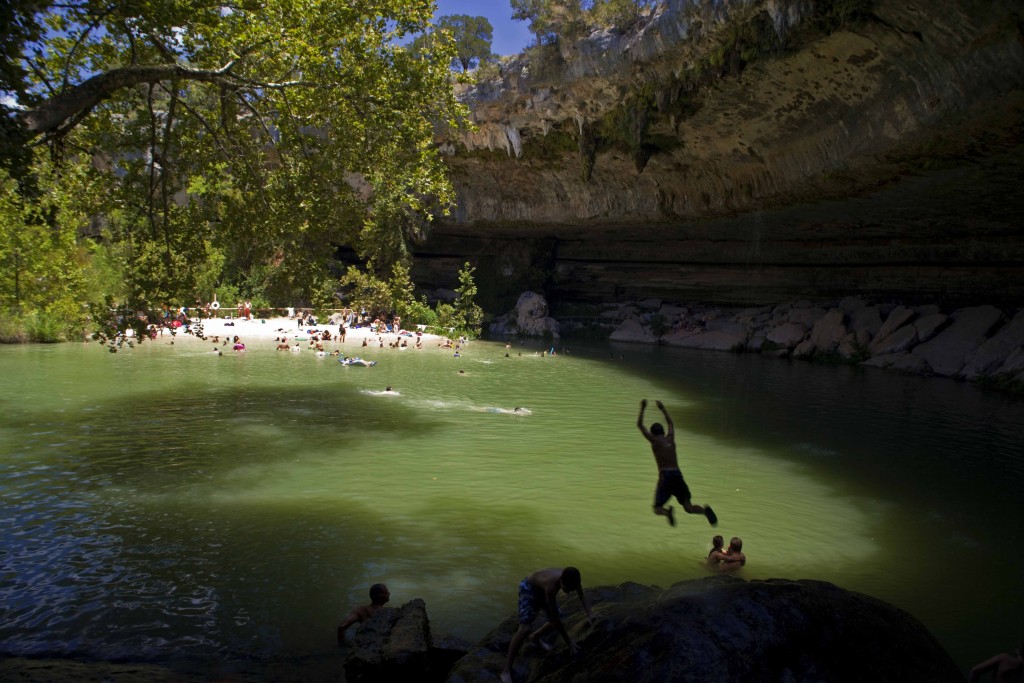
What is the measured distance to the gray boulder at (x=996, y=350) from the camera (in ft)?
75.2

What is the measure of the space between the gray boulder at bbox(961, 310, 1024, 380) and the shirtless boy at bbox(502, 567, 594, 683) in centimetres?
2353

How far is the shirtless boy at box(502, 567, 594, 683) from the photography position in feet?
15.3

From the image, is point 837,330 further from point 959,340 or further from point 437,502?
point 437,502

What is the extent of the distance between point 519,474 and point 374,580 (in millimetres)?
4742

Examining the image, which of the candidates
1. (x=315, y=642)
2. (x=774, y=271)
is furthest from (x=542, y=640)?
(x=774, y=271)

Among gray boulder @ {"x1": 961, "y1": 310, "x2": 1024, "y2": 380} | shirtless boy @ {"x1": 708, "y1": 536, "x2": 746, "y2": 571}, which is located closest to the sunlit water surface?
shirtless boy @ {"x1": 708, "y1": 536, "x2": 746, "y2": 571}

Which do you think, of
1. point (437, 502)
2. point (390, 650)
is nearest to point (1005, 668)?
point (390, 650)

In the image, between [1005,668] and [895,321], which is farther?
[895,321]

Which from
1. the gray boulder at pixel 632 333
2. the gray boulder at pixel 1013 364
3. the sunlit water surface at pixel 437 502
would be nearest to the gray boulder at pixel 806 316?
the gray boulder at pixel 632 333

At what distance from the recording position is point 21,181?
7.82 meters

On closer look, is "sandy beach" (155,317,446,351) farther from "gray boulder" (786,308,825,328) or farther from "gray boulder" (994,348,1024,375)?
"gray boulder" (994,348,1024,375)

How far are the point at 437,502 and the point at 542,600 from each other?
600 centimetres

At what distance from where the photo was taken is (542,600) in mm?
4836

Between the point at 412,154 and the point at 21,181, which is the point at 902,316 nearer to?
the point at 412,154
